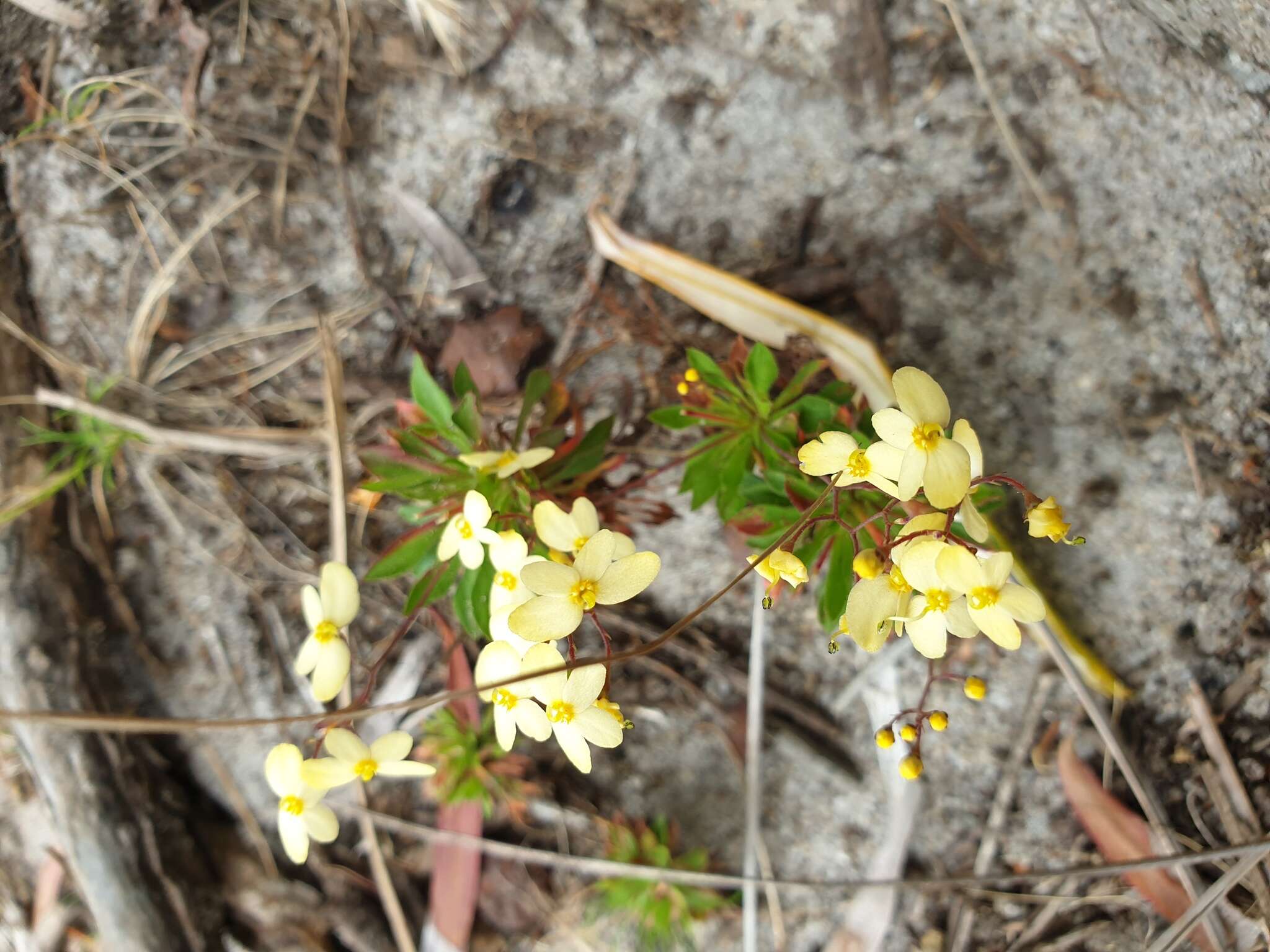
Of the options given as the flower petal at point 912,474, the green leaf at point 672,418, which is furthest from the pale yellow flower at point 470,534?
the flower petal at point 912,474

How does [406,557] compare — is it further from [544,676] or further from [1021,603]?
[1021,603]

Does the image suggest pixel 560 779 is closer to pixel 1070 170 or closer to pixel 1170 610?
pixel 1170 610

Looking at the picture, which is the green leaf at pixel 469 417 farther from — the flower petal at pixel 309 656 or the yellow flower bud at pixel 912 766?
the yellow flower bud at pixel 912 766

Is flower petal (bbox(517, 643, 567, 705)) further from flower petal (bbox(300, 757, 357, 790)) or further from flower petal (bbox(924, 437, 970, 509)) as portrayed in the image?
flower petal (bbox(924, 437, 970, 509))

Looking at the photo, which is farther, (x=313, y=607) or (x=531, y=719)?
(x=313, y=607)

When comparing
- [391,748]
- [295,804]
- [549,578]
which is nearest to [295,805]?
[295,804]

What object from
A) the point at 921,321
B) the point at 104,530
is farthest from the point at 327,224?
the point at 921,321
